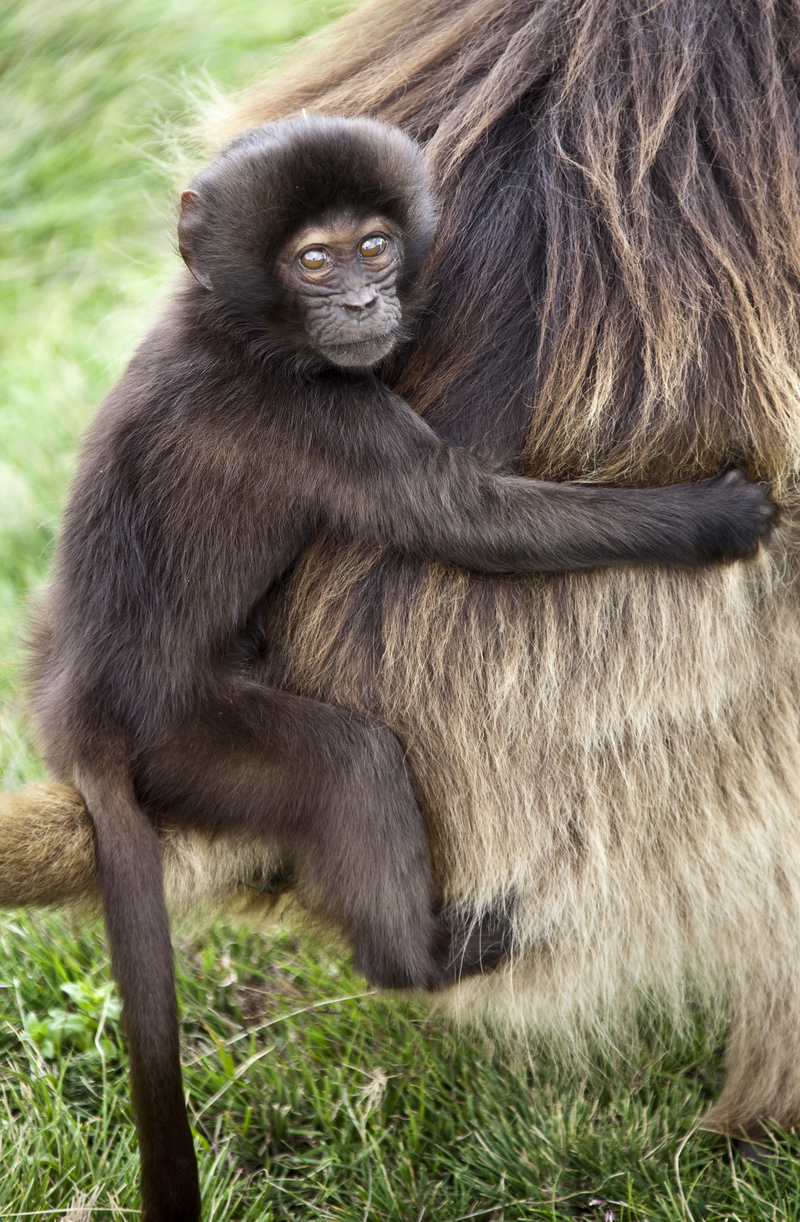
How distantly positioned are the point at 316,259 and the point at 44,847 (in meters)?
1.04

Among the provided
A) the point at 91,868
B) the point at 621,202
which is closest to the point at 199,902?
the point at 91,868

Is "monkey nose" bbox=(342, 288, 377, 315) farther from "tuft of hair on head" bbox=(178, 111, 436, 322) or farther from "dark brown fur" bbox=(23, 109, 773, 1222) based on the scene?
"tuft of hair on head" bbox=(178, 111, 436, 322)

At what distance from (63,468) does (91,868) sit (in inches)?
95.3

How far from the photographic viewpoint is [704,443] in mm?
2137

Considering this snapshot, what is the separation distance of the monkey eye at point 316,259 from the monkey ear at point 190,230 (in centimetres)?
17

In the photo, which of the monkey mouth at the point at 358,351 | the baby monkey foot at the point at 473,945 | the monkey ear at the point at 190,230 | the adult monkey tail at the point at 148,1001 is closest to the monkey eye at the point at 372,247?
the monkey mouth at the point at 358,351

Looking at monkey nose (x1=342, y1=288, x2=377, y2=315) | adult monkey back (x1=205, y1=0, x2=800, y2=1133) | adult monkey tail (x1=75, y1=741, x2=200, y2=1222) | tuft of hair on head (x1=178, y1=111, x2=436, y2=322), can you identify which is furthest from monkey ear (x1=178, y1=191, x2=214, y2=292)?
adult monkey tail (x1=75, y1=741, x2=200, y2=1222)

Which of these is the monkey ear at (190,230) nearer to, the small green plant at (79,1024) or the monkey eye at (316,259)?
the monkey eye at (316,259)

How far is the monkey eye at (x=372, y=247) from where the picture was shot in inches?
84.0

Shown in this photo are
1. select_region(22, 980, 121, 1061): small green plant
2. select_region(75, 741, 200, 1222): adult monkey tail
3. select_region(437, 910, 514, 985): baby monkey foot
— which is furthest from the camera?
select_region(22, 980, 121, 1061): small green plant

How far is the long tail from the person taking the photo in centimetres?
211

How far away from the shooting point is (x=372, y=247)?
213 centimetres

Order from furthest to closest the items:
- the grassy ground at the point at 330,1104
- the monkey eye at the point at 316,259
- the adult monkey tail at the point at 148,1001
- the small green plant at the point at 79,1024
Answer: the small green plant at the point at 79,1024
the grassy ground at the point at 330,1104
the monkey eye at the point at 316,259
the adult monkey tail at the point at 148,1001

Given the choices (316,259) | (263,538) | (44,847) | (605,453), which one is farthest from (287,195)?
(44,847)
